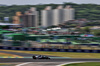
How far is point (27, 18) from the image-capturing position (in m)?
101

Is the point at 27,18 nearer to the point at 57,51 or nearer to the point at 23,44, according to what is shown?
the point at 23,44

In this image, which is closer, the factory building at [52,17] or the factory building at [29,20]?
the factory building at [29,20]

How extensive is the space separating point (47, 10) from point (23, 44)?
2841 inches

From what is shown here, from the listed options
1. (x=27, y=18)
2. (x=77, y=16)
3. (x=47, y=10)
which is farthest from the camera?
(x=77, y=16)

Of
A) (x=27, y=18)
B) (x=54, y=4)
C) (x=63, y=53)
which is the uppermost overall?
(x=54, y=4)

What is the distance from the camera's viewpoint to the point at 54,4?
189000 millimetres

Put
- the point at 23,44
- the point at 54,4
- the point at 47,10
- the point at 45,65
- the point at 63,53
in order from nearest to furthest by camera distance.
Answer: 1. the point at 45,65
2. the point at 63,53
3. the point at 23,44
4. the point at 47,10
5. the point at 54,4

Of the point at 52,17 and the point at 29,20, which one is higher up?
the point at 52,17

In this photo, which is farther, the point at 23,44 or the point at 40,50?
the point at 23,44

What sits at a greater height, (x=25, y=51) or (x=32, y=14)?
(x=32, y=14)

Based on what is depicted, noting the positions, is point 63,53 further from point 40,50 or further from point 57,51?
point 40,50

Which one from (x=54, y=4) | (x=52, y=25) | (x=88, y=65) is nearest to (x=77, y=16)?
(x=54, y=4)

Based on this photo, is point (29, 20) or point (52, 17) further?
point (52, 17)

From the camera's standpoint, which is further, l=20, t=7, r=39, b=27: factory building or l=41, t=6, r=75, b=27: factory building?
l=41, t=6, r=75, b=27: factory building
